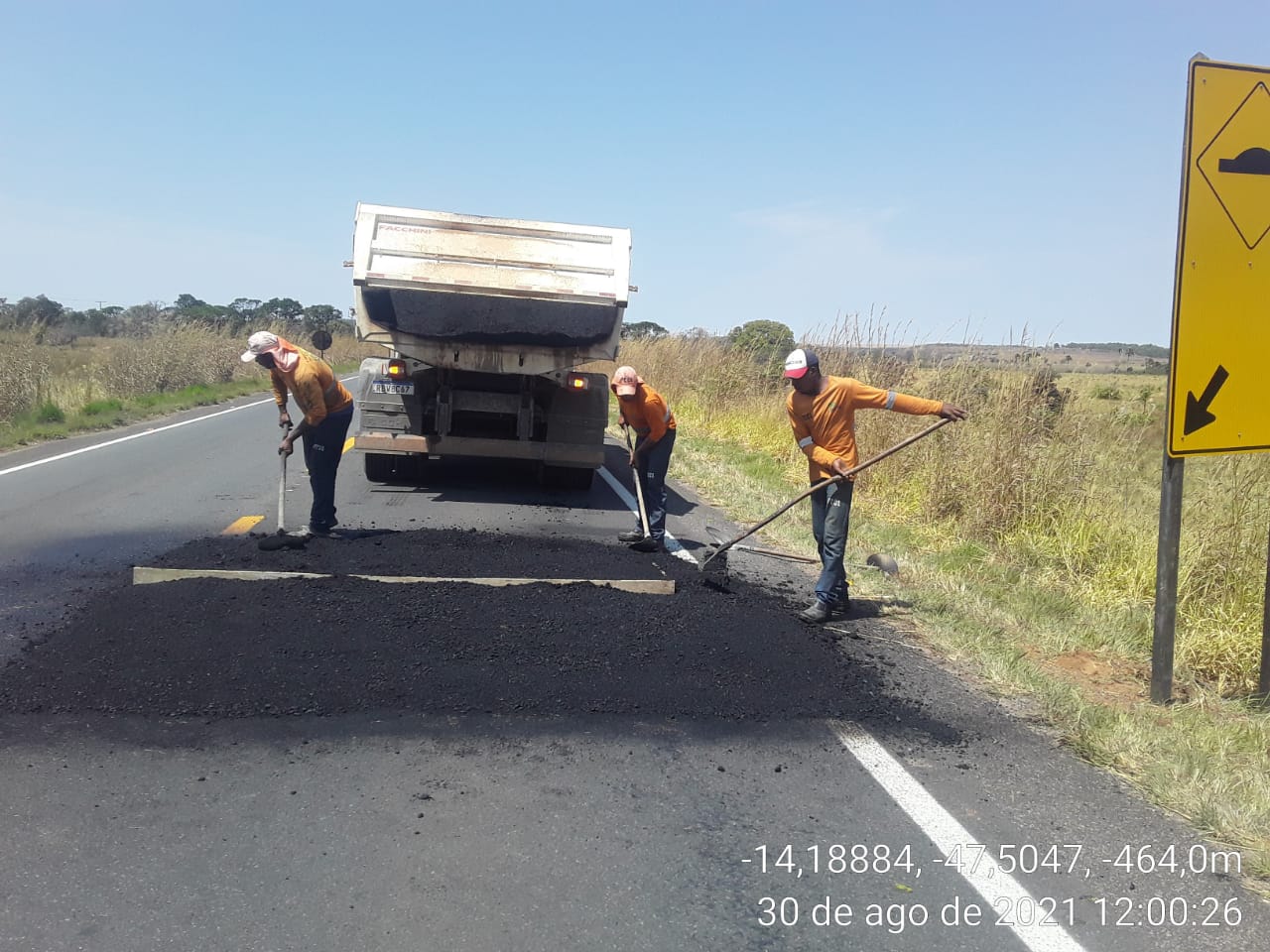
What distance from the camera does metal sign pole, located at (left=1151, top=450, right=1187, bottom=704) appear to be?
5.42m

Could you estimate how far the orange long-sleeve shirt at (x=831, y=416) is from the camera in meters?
6.59

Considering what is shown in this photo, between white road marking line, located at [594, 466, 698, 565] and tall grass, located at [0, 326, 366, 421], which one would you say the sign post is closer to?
white road marking line, located at [594, 466, 698, 565]

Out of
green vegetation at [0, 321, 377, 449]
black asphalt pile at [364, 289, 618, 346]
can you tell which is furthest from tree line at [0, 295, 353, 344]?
black asphalt pile at [364, 289, 618, 346]

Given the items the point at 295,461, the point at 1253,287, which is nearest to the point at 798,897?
the point at 1253,287

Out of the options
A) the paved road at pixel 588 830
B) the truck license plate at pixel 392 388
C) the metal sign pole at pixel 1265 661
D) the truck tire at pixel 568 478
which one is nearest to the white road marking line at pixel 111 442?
the truck license plate at pixel 392 388

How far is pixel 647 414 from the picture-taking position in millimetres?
8781

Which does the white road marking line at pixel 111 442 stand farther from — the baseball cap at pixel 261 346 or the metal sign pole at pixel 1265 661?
the metal sign pole at pixel 1265 661

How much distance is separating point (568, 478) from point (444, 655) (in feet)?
22.0

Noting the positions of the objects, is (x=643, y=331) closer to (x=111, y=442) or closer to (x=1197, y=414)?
(x=111, y=442)

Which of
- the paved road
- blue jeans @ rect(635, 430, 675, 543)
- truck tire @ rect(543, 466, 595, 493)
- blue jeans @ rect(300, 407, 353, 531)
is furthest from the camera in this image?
truck tire @ rect(543, 466, 595, 493)

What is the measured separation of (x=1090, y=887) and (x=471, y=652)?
10.4 feet

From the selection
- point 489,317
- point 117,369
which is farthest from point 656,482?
point 117,369

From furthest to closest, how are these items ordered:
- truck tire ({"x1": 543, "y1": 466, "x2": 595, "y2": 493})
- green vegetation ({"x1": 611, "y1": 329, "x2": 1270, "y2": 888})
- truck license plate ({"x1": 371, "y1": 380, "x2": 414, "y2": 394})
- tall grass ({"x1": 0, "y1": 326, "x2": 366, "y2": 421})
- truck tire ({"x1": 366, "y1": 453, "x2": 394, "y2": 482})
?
tall grass ({"x1": 0, "y1": 326, "x2": 366, "y2": 421})
truck tire ({"x1": 543, "y1": 466, "x2": 595, "y2": 493})
truck tire ({"x1": 366, "y1": 453, "x2": 394, "y2": 482})
truck license plate ({"x1": 371, "y1": 380, "x2": 414, "y2": 394})
green vegetation ({"x1": 611, "y1": 329, "x2": 1270, "y2": 888})

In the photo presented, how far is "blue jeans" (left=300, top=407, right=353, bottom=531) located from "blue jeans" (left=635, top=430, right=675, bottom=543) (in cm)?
254
